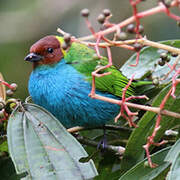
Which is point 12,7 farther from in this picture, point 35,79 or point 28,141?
point 28,141

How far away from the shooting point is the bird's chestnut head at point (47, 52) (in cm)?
310

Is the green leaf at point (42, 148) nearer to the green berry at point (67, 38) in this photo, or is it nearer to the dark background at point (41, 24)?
the green berry at point (67, 38)

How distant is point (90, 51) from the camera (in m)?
3.30

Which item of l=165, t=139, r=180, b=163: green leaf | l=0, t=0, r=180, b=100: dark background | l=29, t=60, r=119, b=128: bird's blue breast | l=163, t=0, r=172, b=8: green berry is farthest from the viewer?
l=0, t=0, r=180, b=100: dark background

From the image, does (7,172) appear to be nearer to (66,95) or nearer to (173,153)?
(66,95)

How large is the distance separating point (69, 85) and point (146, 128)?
93 centimetres

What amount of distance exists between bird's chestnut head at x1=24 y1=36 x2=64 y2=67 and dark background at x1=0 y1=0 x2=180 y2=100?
265 centimetres

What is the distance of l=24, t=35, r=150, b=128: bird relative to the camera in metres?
3.03

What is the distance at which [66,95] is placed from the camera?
3.01 meters

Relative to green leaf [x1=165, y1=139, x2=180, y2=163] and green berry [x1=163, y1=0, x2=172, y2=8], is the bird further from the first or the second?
green berry [x1=163, y1=0, x2=172, y2=8]

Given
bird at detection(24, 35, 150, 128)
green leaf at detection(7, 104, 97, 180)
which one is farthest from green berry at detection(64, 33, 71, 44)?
bird at detection(24, 35, 150, 128)

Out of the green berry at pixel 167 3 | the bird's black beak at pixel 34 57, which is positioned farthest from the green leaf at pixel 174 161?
the bird's black beak at pixel 34 57

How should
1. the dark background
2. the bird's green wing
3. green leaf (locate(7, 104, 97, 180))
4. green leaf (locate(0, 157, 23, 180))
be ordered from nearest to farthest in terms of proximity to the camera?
1. green leaf (locate(7, 104, 97, 180))
2. green leaf (locate(0, 157, 23, 180))
3. the bird's green wing
4. the dark background

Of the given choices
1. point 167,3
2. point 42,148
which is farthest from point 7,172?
point 167,3
